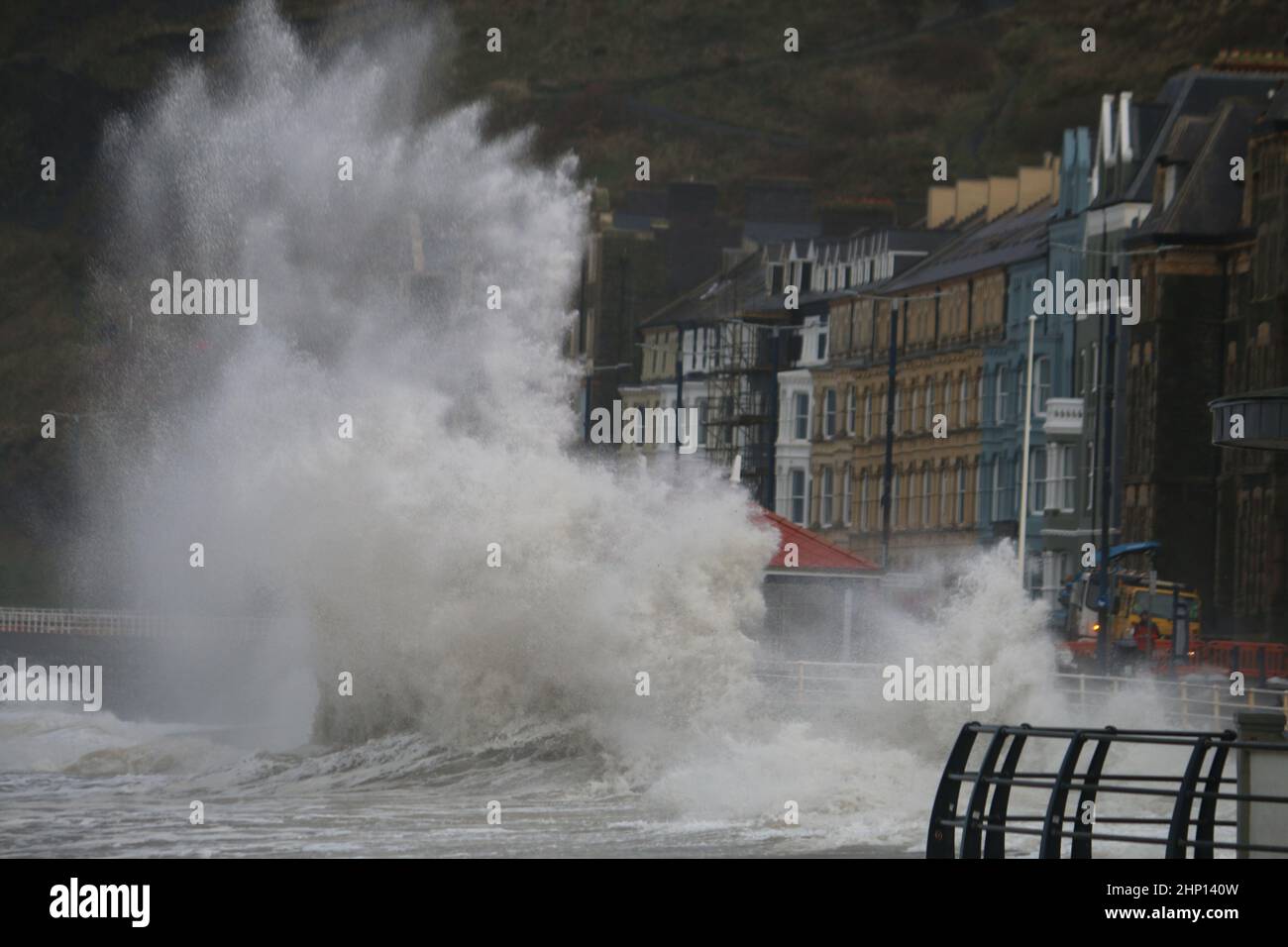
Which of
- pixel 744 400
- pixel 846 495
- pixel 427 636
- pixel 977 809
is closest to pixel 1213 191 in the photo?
pixel 846 495

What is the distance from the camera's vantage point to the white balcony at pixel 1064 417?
74125 millimetres

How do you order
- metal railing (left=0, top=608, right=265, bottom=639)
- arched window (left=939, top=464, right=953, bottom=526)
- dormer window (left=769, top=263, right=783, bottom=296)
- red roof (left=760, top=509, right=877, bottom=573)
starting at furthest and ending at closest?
1. dormer window (left=769, top=263, right=783, bottom=296)
2. arched window (left=939, top=464, right=953, bottom=526)
3. metal railing (left=0, top=608, right=265, bottom=639)
4. red roof (left=760, top=509, right=877, bottom=573)

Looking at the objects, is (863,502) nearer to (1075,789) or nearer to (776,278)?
(776,278)

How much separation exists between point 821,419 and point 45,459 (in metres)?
68.1

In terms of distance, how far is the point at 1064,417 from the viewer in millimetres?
74188

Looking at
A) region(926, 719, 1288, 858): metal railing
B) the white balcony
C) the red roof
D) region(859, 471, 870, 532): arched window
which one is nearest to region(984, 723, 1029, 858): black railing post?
region(926, 719, 1288, 858): metal railing

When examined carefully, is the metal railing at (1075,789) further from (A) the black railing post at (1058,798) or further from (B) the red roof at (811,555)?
(B) the red roof at (811,555)

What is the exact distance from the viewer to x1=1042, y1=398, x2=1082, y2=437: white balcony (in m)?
74.1

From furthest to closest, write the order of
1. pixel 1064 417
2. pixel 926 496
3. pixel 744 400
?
1. pixel 744 400
2. pixel 926 496
3. pixel 1064 417

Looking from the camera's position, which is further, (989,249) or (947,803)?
(989,249)

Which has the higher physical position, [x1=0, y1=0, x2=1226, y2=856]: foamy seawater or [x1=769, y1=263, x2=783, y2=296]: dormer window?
[x1=769, y1=263, x2=783, y2=296]: dormer window

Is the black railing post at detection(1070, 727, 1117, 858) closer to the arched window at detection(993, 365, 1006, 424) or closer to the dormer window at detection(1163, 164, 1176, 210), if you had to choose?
the dormer window at detection(1163, 164, 1176, 210)
